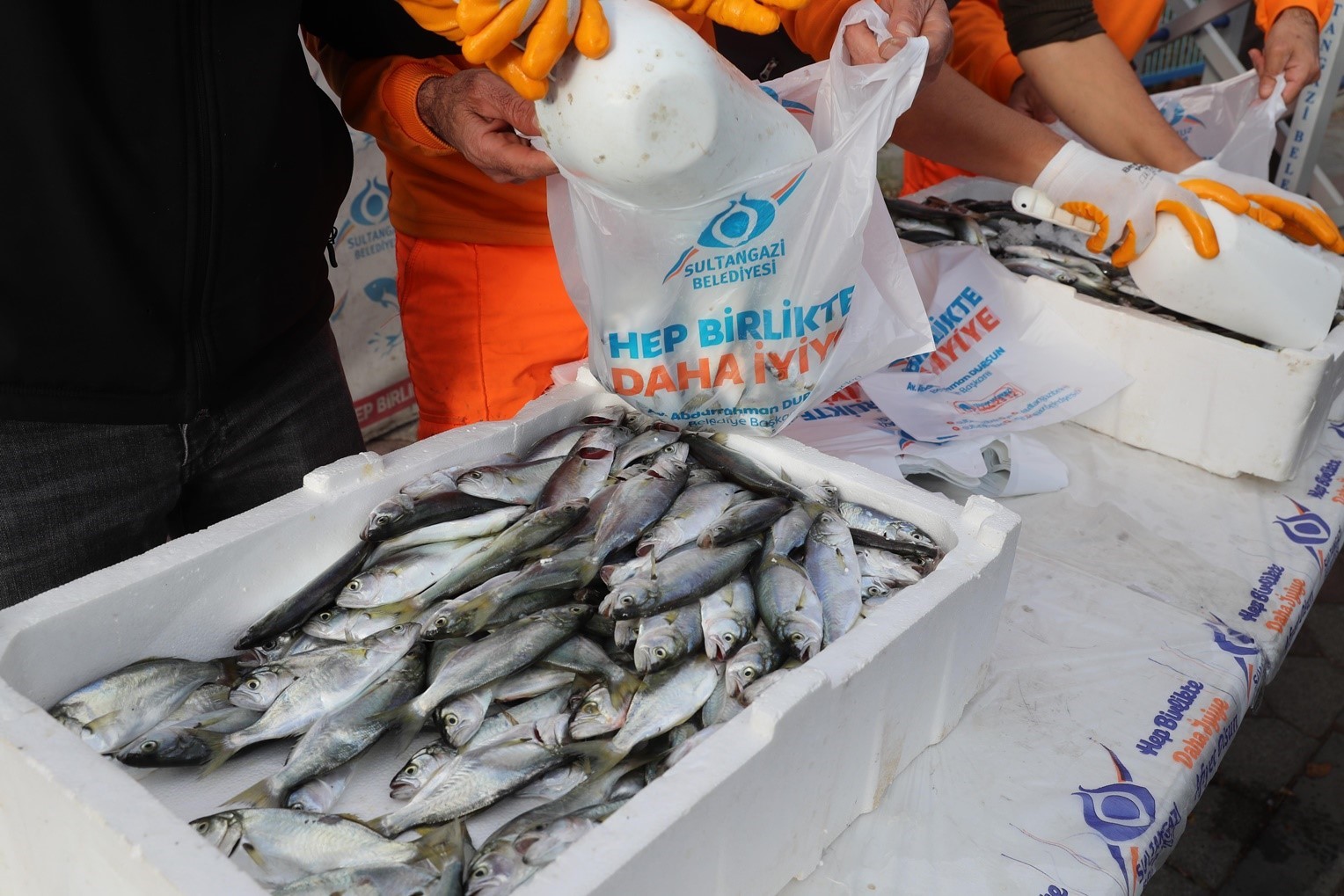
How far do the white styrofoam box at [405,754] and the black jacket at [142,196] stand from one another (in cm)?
32

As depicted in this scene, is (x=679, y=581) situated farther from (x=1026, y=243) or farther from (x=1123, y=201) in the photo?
(x=1026, y=243)

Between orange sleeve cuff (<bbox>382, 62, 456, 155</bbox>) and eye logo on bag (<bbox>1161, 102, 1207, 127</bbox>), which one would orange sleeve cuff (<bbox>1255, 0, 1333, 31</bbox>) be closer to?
eye logo on bag (<bbox>1161, 102, 1207, 127</bbox>)

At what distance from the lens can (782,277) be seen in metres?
1.50

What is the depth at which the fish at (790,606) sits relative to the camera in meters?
1.21

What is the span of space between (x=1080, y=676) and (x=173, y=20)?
157 cm

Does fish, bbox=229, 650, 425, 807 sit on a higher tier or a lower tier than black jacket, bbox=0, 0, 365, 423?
lower

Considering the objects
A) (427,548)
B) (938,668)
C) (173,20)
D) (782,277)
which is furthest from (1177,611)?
(173,20)

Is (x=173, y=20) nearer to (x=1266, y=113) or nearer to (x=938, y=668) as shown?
(x=938, y=668)

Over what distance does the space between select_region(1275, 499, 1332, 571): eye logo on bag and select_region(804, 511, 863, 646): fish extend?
1024 millimetres

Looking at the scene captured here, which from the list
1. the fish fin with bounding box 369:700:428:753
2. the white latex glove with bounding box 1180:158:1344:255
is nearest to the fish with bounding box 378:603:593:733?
the fish fin with bounding box 369:700:428:753

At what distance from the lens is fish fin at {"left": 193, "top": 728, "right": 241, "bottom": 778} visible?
3.62 feet

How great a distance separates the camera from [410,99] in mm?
1769

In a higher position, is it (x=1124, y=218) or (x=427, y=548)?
(x=1124, y=218)

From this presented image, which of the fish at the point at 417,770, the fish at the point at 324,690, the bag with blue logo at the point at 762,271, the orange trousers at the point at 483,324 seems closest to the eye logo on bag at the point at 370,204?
the orange trousers at the point at 483,324
